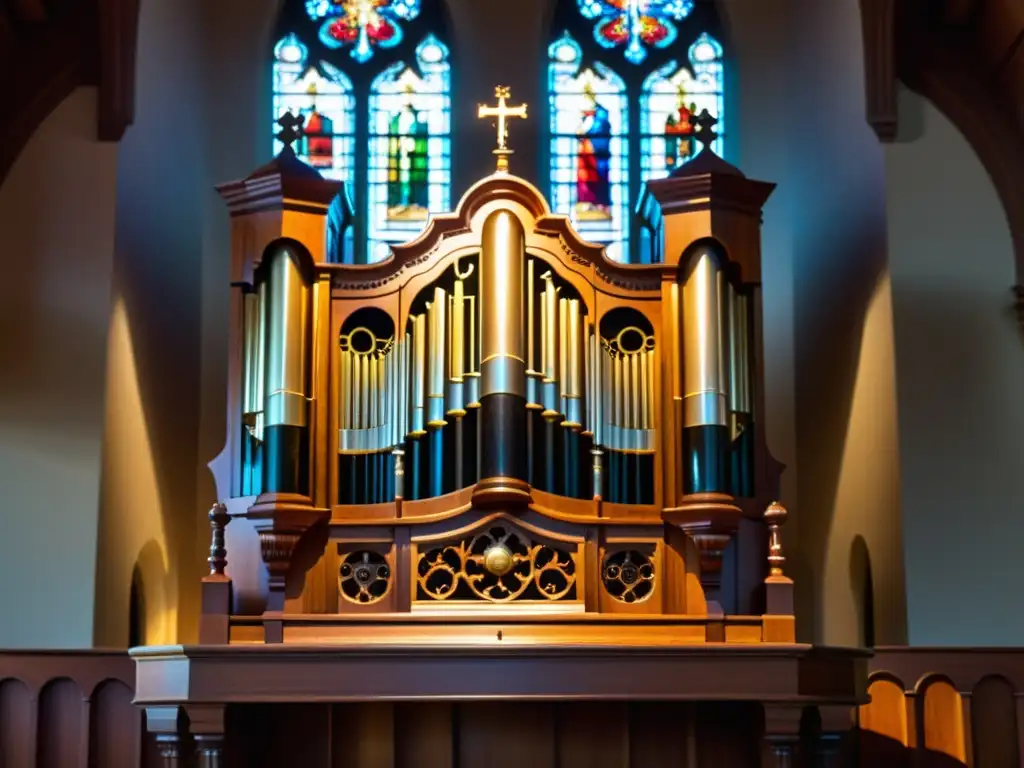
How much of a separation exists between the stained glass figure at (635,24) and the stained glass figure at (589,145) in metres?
0.22

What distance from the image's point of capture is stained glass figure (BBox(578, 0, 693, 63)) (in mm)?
12758

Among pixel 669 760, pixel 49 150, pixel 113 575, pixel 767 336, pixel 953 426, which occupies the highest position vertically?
pixel 49 150

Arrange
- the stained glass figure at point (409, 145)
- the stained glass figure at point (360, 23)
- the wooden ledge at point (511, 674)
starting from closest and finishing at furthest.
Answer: the wooden ledge at point (511, 674)
the stained glass figure at point (409, 145)
the stained glass figure at point (360, 23)

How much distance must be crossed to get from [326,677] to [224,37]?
19.0 feet

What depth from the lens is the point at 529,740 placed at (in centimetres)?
921

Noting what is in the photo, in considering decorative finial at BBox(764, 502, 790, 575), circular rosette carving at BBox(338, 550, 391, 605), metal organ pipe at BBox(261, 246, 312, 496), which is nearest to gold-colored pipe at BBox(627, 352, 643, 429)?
decorative finial at BBox(764, 502, 790, 575)

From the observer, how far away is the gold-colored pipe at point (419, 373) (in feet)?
31.2

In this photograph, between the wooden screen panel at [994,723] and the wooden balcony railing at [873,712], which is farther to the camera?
the wooden screen panel at [994,723]

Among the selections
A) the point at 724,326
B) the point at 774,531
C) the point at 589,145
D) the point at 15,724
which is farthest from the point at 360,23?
the point at 15,724

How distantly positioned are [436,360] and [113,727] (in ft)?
8.75

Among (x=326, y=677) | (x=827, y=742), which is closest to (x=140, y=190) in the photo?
(x=326, y=677)

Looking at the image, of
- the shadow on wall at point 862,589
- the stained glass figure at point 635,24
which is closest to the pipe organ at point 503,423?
the shadow on wall at point 862,589

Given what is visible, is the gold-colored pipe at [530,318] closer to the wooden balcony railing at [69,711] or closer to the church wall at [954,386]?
the church wall at [954,386]

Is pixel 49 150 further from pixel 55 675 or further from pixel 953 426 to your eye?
pixel 953 426
